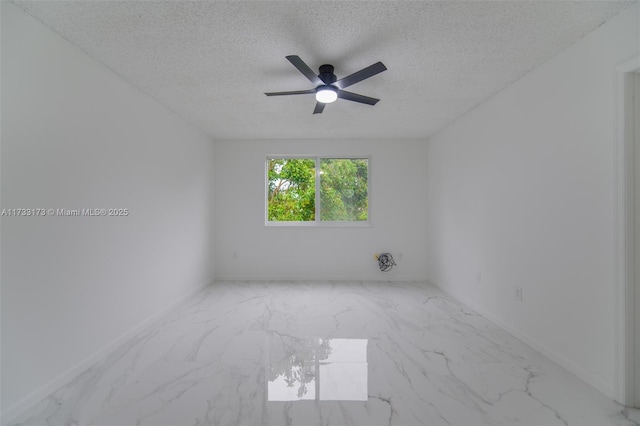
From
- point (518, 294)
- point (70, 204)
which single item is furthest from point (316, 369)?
point (70, 204)

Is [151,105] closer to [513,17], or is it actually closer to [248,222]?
[248,222]

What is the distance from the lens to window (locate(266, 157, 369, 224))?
15.0ft

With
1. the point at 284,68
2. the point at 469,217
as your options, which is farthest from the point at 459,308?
the point at 284,68

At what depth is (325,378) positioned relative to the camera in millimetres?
1861

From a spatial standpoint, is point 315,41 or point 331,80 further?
point 331,80

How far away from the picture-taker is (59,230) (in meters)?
1.81

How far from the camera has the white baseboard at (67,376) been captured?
1.51 metres

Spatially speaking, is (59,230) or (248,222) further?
(248,222)

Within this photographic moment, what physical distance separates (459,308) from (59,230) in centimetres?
374

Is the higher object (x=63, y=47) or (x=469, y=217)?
(x=63, y=47)

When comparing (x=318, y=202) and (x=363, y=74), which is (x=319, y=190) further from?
(x=363, y=74)

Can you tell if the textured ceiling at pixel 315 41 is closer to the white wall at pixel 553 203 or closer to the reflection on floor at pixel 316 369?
the white wall at pixel 553 203

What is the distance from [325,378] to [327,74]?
2.23 m

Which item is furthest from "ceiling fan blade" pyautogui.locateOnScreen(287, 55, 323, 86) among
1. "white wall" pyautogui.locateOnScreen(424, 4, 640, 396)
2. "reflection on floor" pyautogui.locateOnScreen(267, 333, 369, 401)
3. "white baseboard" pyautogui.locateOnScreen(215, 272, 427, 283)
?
"white baseboard" pyautogui.locateOnScreen(215, 272, 427, 283)
